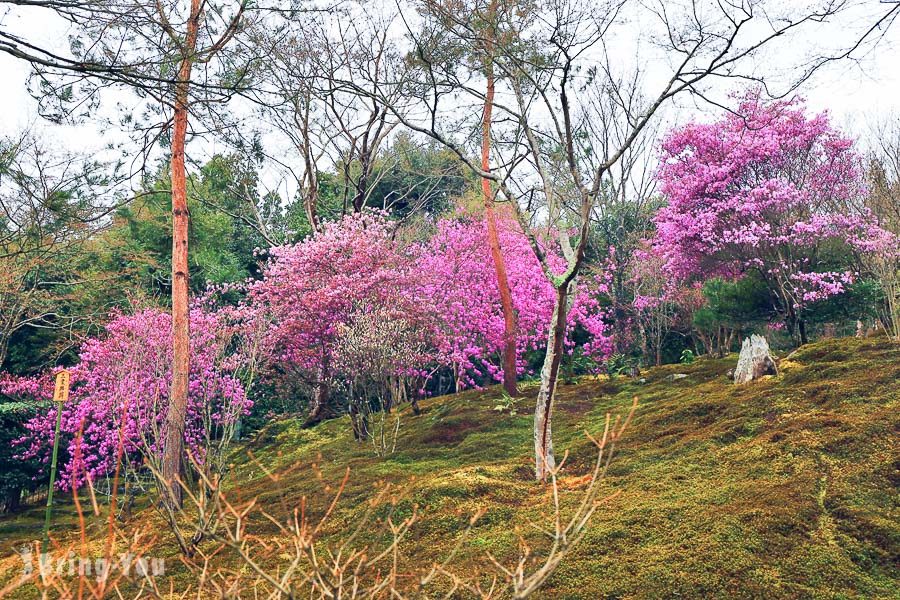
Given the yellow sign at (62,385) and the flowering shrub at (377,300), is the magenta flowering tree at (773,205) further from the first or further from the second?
the yellow sign at (62,385)

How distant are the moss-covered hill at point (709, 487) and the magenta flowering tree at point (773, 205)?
7.87 feet

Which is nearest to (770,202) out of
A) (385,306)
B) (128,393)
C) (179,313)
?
(385,306)

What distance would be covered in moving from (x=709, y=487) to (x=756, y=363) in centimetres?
340

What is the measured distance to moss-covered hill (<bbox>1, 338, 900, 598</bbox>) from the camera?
3652 mm

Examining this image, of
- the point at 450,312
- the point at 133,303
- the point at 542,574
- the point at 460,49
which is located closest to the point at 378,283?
the point at 450,312

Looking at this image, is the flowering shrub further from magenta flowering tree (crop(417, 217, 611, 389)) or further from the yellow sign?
the yellow sign

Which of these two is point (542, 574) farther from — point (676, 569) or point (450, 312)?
point (450, 312)

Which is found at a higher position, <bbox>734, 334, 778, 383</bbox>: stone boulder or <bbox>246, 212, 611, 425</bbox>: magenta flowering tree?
<bbox>246, 212, 611, 425</bbox>: magenta flowering tree

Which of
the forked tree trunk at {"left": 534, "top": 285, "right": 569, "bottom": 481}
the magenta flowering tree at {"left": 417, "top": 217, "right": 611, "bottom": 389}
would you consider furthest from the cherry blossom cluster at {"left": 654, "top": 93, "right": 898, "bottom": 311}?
the forked tree trunk at {"left": 534, "top": 285, "right": 569, "bottom": 481}

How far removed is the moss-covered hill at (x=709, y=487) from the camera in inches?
144

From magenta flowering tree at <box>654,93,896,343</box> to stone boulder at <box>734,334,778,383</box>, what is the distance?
8.04 ft

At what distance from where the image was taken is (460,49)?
22.0 feet

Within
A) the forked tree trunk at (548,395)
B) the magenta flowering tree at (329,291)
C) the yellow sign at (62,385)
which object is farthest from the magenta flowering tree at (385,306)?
the forked tree trunk at (548,395)

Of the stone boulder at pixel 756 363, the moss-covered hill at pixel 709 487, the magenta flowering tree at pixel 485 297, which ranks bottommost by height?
the moss-covered hill at pixel 709 487
